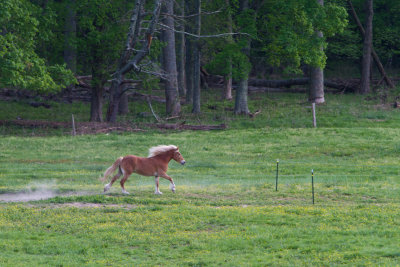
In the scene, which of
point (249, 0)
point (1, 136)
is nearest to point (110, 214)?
point (1, 136)

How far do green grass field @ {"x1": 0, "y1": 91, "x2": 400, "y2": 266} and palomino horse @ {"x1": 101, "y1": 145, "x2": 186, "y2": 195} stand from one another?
0.58 meters

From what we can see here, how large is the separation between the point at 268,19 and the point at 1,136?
18.8 m

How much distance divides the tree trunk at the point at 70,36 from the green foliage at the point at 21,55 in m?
3.04

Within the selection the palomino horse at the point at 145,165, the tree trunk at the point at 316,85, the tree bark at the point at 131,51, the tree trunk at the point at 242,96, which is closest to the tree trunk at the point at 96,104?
the tree bark at the point at 131,51

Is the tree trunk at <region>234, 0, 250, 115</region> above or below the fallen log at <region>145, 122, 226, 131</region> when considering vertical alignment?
above

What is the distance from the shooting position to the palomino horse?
16453 millimetres

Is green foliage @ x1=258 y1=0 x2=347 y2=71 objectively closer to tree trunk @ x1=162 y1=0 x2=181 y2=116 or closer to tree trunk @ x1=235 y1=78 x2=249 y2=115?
tree trunk @ x1=235 y1=78 x2=249 y2=115

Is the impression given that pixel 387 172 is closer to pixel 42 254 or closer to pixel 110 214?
pixel 110 214

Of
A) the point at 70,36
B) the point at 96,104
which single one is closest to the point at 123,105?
→ the point at 96,104

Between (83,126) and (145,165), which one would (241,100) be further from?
(145,165)

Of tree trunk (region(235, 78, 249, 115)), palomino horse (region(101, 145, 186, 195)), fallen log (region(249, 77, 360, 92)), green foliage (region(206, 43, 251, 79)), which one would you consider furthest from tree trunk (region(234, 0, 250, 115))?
palomino horse (region(101, 145, 186, 195))

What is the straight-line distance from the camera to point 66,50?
4034 centimetres

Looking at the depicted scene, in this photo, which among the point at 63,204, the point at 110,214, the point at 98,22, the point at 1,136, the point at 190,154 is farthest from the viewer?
the point at 98,22

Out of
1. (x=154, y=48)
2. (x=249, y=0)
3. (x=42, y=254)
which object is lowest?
(x=42, y=254)
